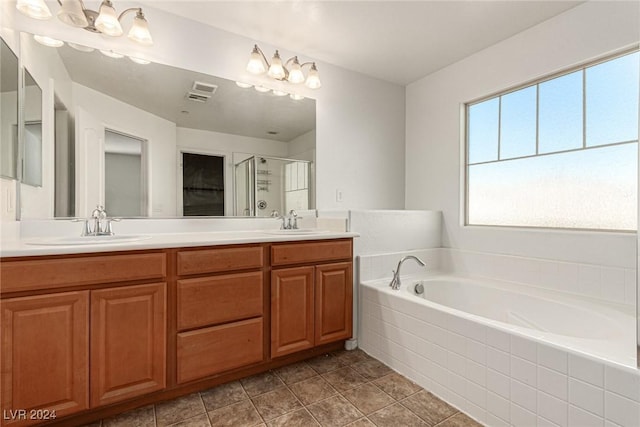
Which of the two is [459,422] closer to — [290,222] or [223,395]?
[223,395]

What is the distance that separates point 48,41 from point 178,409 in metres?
2.09

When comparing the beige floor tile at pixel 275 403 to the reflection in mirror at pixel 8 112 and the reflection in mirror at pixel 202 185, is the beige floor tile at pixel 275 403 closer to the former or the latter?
the reflection in mirror at pixel 202 185

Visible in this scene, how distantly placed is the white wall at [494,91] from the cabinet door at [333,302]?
1.21 metres

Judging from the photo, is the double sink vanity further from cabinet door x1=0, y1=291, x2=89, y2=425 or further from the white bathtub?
the white bathtub

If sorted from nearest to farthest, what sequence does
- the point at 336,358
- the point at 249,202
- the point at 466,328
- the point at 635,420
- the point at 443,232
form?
the point at 635,420 → the point at 466,328 → the point at 336,358 → the point at 249,202 → the point at 443,232

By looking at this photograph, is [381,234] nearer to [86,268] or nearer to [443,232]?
[443,232]

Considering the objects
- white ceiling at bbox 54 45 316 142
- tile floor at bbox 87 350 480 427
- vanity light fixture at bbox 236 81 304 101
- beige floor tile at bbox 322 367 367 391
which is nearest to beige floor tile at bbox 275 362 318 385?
tile floor at bbox 87 350 480 427

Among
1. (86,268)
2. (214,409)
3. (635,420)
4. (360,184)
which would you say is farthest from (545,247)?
(86,268)

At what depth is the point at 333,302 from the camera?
2047mm

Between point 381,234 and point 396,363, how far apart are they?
92cm

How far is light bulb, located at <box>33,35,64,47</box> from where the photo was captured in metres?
1.64

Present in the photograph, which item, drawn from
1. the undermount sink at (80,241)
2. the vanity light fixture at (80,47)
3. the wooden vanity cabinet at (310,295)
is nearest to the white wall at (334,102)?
the vanity light fixture at (80,47)

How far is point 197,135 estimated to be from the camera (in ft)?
6.93

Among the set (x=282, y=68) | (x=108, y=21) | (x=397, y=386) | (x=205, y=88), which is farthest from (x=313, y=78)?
(x=397, y=386)
